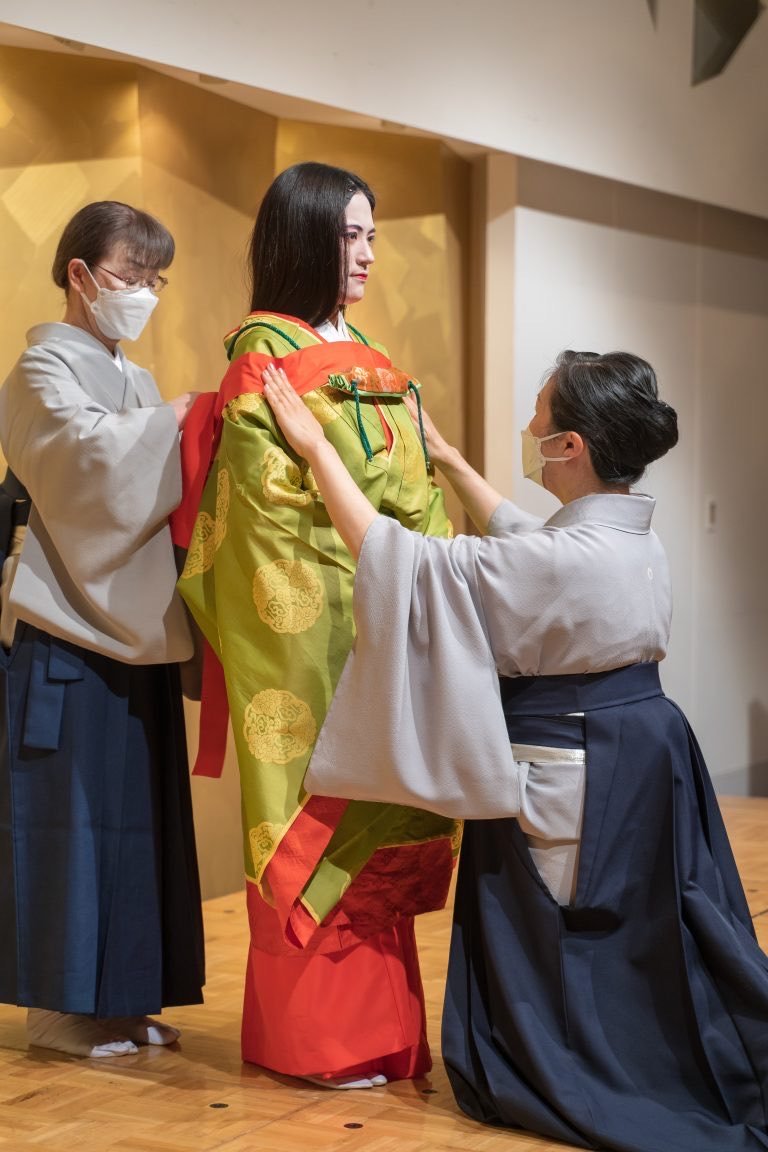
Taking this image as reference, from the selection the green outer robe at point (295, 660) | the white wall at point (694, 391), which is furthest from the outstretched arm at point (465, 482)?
the white wall at point (694, 391)

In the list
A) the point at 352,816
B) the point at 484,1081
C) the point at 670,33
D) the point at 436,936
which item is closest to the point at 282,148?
the point at 670,33

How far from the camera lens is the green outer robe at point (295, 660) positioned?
2430 millimetres

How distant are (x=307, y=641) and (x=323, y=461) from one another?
303 mm

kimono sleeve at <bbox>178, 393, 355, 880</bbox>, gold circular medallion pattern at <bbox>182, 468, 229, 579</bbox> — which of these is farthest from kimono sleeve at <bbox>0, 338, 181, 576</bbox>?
kimono sleeve at <bbox>178, 393, 355, 880</bbox>

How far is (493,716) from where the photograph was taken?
2.29 meters

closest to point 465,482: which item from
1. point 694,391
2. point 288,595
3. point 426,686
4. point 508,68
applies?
point 288,595

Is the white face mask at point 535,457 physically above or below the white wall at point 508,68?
below

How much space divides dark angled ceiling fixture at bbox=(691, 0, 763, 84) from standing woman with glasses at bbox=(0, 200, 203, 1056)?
3404 millimetres

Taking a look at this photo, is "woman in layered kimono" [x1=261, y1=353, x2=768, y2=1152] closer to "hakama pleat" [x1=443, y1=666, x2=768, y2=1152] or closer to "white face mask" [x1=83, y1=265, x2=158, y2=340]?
"hakama pleat" [x1=443, y1=666, x2=768, y2=1152]

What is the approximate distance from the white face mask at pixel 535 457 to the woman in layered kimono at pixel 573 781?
0.01 m

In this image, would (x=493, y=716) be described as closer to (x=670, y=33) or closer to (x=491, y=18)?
(x=491, y=18)

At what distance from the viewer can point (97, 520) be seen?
266cm

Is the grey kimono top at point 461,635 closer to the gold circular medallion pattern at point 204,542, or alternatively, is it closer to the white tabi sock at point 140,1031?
the gold circular medallion pattern at point 204,542

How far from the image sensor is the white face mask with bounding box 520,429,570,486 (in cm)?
241
